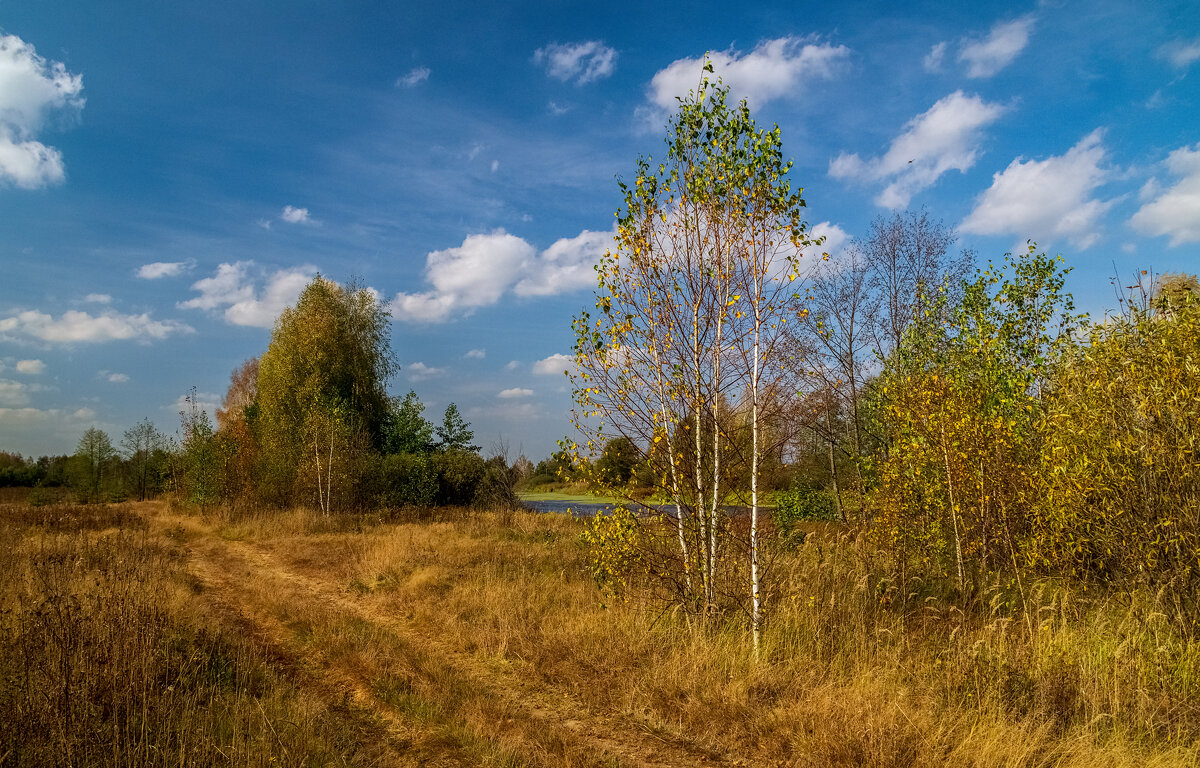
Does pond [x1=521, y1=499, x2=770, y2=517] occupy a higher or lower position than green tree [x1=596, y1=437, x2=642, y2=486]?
lower

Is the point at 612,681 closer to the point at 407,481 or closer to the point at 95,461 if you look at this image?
the point at 407,481

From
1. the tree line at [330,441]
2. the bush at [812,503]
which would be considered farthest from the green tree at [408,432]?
the bush at [812,503]

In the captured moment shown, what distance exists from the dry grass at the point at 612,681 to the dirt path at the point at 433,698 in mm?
30

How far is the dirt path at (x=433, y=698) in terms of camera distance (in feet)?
17.3

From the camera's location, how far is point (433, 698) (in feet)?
21.1

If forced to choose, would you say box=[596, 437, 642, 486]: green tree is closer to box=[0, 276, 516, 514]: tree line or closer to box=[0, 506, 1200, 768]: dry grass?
box=[0, 506, 1200, 768]: dry grass

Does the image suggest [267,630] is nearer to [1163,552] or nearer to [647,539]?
[647,539]

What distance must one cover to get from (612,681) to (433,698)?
191 centimetres

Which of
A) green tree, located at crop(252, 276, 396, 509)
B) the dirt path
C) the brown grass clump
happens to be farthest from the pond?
green tree, located at crop(252, 276, 396, 509)

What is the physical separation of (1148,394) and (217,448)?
1403 inches

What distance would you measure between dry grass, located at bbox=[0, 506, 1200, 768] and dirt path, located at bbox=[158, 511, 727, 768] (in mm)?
30

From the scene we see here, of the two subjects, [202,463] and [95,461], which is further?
[95,461]

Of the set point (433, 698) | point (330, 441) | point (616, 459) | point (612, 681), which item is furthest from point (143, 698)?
point (330, 441)

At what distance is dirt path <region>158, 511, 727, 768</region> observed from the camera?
5285 mm
